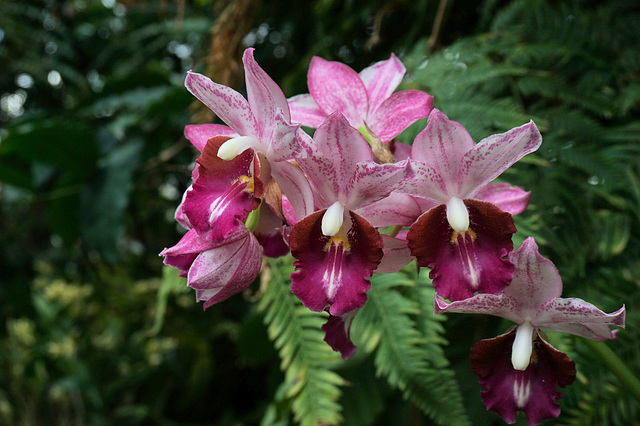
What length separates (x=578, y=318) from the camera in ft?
1.43

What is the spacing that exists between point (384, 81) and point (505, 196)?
162mm

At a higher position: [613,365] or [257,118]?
[257,118]

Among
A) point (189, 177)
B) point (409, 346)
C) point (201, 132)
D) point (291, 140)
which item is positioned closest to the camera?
point (291, 140)

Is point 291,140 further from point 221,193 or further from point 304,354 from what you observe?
point 304,354

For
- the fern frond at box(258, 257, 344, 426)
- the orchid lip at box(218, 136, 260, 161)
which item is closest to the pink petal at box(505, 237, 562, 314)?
the orchid lip at box(218, 136, 260, 161)

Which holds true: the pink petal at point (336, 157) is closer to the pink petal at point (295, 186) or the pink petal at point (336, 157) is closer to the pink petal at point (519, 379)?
the pink petal at point (295, 186)

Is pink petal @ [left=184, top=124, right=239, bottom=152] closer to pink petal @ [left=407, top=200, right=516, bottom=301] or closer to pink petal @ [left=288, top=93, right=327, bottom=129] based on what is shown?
pink petal @ [left=288, top=93, right=327, bottom=129]

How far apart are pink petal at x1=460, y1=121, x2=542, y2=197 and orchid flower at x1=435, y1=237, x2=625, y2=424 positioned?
68mm

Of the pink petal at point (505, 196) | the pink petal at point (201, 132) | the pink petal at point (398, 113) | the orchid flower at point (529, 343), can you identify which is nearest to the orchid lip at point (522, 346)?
the orchid flower at point (529, 343)

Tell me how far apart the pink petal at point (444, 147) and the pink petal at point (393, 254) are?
2.4 inches

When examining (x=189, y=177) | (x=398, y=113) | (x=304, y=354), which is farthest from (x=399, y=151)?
(x=189, y=177)

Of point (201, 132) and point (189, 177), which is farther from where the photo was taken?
point (189, 177)

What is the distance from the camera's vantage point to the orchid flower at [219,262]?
437 millimetres

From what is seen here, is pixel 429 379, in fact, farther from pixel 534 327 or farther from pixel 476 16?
pixel 476 16
